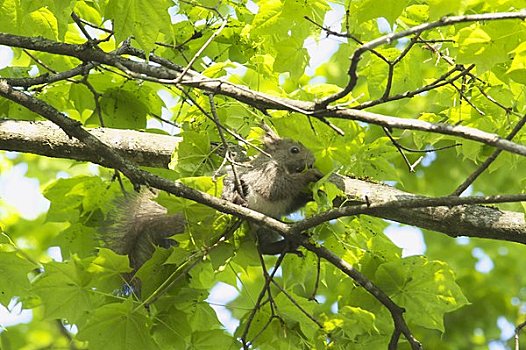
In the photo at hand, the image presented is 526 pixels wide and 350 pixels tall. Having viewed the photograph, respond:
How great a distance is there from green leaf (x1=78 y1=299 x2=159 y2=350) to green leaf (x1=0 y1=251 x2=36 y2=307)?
0.59 meters

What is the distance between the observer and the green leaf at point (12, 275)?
3.50 m

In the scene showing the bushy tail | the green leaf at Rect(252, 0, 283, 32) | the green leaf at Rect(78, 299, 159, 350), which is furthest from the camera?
the bushy tail

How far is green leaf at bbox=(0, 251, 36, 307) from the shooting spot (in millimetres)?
3500

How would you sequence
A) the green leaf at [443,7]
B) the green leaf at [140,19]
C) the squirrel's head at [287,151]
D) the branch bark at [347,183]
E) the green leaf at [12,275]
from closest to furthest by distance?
1. the green leaf at [443,7]
2. the green leaf at [140,19]
3. the branch bark at [347,183]
4. the green leaf at [12,275]
5. the squirrel's head at [287,151]

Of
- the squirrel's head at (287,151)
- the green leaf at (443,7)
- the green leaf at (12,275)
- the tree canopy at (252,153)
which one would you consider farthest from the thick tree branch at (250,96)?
the squirrel's head at (287,151)

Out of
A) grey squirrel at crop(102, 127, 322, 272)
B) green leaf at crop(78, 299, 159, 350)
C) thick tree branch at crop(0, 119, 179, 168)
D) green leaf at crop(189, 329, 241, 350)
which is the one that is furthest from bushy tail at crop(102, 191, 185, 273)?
green leaf at crop(78, 299, 159, 350)

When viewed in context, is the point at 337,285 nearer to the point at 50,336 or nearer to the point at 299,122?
the point at 299,122

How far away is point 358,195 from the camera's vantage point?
11.6 feet

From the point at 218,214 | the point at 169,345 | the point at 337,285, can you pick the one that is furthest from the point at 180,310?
the point at 337,285

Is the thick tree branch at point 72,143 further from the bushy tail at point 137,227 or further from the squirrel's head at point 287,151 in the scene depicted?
the squirrel's head at point 287,151

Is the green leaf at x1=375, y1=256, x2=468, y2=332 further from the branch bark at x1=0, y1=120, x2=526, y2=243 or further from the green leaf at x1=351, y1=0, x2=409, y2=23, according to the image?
the green leaf at x1=351, y1=0, x2=409, y2=23

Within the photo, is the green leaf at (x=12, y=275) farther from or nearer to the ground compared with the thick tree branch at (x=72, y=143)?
nearer to the ground

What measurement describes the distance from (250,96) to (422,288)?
1.14 m

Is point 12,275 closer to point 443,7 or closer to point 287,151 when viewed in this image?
point 287,151
